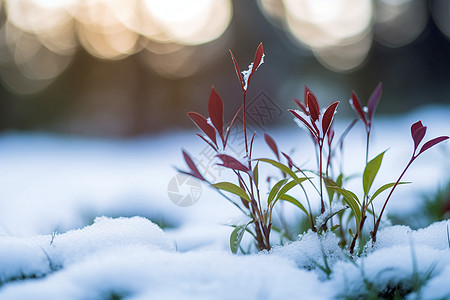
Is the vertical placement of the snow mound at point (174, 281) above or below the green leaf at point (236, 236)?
below

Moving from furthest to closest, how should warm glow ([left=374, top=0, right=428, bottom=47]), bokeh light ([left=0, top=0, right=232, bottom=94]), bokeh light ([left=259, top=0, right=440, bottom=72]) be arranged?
warm glow ([left=374, top=0, right=428, bottom=47])
bokeh light ([left=259, top=0, right=440, bottom=72])
bokeh light ([left=0, top=0, right=232, bottom=94])

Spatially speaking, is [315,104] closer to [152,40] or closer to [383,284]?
[383,284]

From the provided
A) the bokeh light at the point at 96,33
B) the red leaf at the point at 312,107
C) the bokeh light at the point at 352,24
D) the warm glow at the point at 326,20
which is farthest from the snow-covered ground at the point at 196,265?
the bokeh light at the point at 352,24

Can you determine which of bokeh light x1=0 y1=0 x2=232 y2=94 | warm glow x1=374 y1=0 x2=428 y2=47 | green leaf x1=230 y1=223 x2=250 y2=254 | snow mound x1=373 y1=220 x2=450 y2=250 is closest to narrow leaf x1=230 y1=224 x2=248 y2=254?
green leaf x1=230 y1=223 x2=250 y2=254

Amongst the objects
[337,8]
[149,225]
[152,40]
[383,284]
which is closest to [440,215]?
[383,284]

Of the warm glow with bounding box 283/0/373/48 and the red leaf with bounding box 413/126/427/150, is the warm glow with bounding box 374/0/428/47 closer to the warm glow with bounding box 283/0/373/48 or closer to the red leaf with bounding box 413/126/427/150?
the warm glow with bounding box 283/0/373/48

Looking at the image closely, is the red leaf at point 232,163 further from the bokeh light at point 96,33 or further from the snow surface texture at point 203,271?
the bokeh light at point 96,33
